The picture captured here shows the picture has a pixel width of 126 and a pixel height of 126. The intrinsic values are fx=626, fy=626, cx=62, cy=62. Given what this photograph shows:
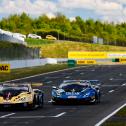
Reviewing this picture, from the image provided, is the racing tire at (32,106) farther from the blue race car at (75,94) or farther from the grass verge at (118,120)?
the grass verge at (118,120)

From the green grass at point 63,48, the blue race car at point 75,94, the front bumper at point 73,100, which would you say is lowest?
the front bumper at point 73,100

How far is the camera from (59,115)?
73.6 feet

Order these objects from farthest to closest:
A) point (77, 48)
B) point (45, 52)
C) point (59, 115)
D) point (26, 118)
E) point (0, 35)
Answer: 1. point (77, 48)
2. point (45, 52)
3. point (0, 35)
4. point (59, 115)
5. point (26, 118)

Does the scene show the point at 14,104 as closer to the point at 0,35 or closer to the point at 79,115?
the point at 79,115

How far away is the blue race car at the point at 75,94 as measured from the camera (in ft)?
93.7

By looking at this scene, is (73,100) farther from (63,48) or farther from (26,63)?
(63,48)

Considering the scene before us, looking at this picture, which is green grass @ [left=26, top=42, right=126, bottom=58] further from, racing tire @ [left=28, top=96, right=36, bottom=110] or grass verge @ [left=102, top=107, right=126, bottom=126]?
grass verge @ [left=102, top=107, right=126, bottom=126]

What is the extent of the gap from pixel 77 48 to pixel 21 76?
76956mm

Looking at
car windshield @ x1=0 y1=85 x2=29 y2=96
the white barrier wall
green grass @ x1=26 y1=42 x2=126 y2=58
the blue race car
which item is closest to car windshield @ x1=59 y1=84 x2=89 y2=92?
the blue race car

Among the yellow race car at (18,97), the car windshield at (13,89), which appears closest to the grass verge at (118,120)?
the yellow race car at (18,97)

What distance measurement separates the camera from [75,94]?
28.6m

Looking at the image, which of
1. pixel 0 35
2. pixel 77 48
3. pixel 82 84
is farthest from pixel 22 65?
pixel 77 48

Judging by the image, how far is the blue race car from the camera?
28.6m

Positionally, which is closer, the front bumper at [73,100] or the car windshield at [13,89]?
the car windshield at [13,89]
